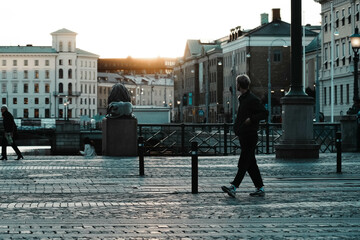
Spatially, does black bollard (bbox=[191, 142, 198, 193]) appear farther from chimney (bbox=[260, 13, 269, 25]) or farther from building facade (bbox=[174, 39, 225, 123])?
chimney (bbox=[260, 13, 269, 25])

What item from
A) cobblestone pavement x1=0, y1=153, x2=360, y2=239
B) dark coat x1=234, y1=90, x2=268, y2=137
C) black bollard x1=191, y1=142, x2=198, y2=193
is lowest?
cobblestone pavement x1=0, y1=153, x2=360, y2=239

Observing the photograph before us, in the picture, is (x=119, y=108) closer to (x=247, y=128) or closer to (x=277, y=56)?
→ (x=247, y=128)

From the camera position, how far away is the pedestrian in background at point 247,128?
14.7m

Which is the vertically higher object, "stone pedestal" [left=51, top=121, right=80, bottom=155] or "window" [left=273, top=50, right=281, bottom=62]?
"window" [left=273, top=50, right=281, bottom=62]

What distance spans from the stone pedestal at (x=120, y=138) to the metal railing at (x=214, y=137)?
331 centimetres

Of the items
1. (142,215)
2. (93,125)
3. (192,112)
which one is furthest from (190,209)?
(192,112)

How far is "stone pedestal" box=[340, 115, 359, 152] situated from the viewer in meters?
31.9

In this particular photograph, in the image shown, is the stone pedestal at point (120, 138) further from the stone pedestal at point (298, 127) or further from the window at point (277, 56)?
the window at point (277, 56)

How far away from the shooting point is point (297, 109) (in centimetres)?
2616

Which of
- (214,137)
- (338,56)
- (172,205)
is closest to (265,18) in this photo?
(338,56)

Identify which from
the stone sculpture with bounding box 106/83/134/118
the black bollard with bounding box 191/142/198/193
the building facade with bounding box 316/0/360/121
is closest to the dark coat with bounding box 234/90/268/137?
the black bollard with bounding box 191/142/198/193

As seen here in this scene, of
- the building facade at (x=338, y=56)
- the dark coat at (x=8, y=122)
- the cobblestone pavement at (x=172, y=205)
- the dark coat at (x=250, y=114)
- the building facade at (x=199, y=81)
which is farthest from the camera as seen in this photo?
the building facade at (x=199, y=81)

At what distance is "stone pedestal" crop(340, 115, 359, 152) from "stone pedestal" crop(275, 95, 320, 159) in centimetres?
565

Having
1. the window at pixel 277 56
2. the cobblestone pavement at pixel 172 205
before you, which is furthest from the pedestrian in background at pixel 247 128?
the window at pixel 277 56
